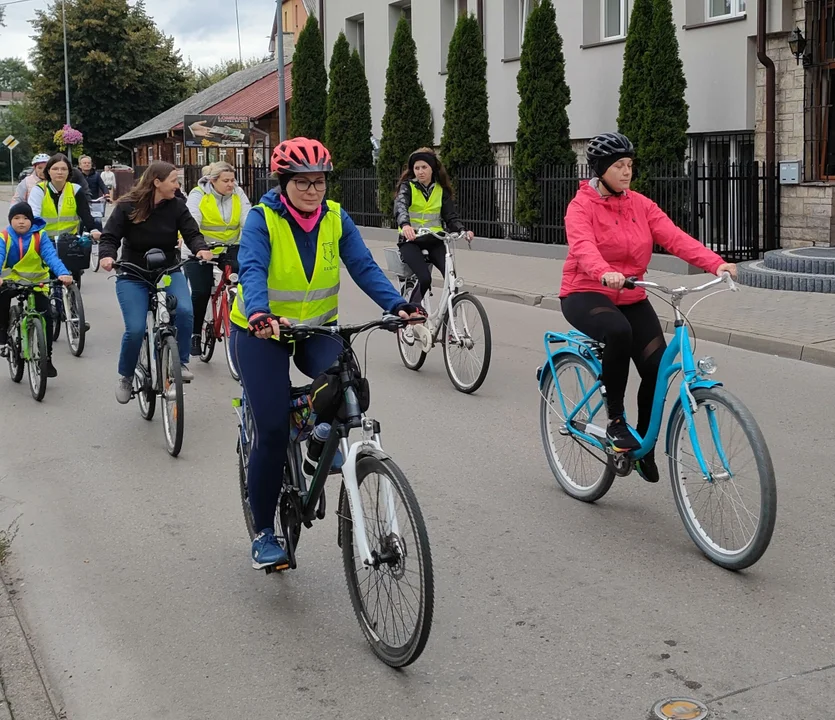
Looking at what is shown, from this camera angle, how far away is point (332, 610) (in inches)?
182

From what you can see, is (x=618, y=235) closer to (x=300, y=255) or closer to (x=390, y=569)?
(x=300, y=255)

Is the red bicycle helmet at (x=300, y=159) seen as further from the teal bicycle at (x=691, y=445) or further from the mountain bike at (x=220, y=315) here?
the mountain bike at (x=220, y=315)

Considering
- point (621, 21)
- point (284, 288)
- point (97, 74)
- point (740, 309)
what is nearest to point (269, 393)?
point (284, 288)

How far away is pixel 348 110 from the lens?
1093 inches

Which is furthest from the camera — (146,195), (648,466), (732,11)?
(732,11)

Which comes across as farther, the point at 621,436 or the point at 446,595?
the point at 621,436

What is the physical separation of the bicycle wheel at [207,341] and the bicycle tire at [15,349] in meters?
1.50

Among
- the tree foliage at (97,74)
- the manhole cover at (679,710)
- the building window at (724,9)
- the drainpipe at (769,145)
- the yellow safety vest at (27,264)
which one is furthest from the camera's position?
the tree foliage at (97,74)

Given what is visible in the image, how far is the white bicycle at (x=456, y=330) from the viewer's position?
898 cm

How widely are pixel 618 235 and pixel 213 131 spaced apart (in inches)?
1324

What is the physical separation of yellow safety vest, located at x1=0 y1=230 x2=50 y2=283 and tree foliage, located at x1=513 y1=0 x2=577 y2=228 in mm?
12147

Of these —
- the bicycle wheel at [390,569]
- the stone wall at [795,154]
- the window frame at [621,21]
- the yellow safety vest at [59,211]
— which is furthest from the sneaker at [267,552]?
the window frame at [621,21]

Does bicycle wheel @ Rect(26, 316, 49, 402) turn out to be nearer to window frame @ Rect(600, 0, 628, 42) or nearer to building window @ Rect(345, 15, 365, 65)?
window frame @ Rect(600, 0, 628, 42)

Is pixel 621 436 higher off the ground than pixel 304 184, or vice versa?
pixel 304 184
